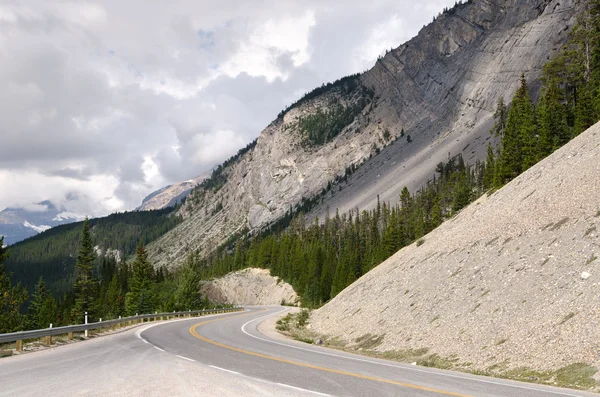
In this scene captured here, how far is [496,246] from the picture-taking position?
82.1ft

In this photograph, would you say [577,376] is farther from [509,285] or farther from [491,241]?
[491,241]

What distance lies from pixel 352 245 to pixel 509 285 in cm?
9641

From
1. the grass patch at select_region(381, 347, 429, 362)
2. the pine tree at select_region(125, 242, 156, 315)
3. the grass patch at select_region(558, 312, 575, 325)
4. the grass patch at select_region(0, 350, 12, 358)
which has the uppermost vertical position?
the pine tree at select_region(125, 242, 156, 315)

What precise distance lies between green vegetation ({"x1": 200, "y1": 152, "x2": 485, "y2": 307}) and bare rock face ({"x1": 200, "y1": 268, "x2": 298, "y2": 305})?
2655 millimetres

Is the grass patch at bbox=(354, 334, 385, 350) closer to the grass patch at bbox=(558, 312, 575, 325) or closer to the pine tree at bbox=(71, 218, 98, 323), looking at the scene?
the grass patch at bbox=(558, 312, 575, 325)

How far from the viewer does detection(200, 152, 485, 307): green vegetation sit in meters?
79.7

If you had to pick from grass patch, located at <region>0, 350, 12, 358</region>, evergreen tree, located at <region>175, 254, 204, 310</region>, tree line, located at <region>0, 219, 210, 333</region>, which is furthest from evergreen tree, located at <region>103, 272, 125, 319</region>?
grass patch, located at <region>0, 350, 12, 358</region>

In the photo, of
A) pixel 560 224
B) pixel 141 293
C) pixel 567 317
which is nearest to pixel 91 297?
pixel 141 293

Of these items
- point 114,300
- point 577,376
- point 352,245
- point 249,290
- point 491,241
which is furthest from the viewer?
point 352,245

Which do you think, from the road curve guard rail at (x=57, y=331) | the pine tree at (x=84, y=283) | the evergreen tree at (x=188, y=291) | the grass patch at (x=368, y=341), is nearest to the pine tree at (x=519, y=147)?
the grass patch at (x=368, y=341)

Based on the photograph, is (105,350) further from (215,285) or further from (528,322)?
(215,285)

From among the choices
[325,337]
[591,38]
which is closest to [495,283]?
[325,337]

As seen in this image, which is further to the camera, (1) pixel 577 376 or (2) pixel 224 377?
(1) pixel 577 376

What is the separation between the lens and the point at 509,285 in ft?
65.1
